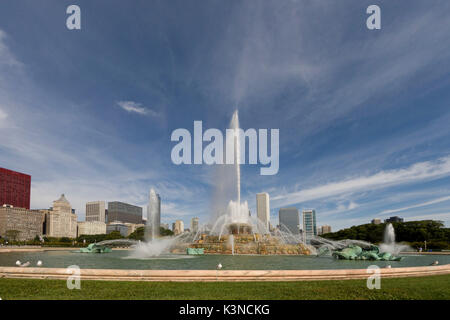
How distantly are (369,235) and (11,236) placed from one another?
145156 mm

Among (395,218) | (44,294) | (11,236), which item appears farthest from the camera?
(395,218)

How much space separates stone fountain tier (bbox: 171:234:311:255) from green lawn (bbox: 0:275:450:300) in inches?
1008

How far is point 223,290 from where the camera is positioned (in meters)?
10.4

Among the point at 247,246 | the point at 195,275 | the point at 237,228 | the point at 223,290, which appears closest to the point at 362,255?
the point at 247,246

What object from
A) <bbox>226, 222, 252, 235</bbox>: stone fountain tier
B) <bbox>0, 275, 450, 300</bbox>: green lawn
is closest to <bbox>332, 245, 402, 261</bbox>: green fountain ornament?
<bbox>0, 275, 450, 300</bbox>: green lawn

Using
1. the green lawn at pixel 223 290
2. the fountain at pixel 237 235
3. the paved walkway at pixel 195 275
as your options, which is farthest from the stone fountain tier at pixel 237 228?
the green lawn at pixel 223 290

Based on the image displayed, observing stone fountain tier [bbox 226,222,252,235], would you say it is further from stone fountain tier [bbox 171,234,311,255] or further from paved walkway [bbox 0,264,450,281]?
paved walkway [bbox 0,264,450,281]

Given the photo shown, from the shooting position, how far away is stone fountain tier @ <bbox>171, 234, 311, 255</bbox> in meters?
37.2

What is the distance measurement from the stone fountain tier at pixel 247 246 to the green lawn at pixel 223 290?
2560 cm

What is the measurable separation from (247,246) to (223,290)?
29227mm

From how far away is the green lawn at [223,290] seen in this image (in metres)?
9.63

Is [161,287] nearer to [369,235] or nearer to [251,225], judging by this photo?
[251,225]
